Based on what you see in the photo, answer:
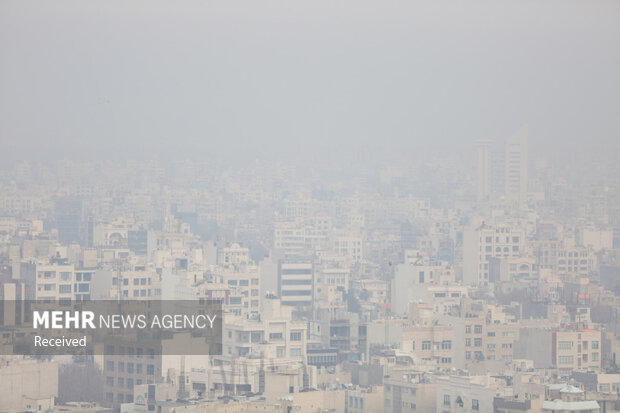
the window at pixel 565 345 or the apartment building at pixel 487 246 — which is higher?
the apartment building at pixel 487 246

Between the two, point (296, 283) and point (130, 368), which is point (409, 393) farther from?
point (296, 283)

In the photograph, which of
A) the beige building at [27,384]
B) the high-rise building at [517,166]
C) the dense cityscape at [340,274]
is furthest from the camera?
the high-rise building at [517,166]

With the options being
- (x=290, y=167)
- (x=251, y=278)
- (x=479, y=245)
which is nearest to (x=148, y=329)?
(x=251, y=278)

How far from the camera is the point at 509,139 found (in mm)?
17766

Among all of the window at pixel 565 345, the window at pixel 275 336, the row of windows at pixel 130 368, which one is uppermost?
the window at pixel 275 336

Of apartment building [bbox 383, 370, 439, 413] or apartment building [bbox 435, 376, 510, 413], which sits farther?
apartment building [bbox 383, 370, 439, 413]

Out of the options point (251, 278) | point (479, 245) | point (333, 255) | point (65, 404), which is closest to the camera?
point (65, 404)

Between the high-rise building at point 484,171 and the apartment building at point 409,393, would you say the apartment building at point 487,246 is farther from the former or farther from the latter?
the apartment building at point 409,393

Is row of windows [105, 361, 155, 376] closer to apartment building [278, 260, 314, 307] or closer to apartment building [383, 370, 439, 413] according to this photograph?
apartment building [383, 370, 439, 413]

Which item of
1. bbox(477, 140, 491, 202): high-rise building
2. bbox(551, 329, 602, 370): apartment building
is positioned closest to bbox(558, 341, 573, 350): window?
bbox(551, 329, 602, 370): apartment building

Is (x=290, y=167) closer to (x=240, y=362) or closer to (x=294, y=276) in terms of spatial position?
(x=294, y=276)

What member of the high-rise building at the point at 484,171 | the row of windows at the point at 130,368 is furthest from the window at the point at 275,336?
the high-rise building at the point at 484,171

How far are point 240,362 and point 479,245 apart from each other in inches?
310

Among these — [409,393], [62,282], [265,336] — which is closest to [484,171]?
[62,282]
